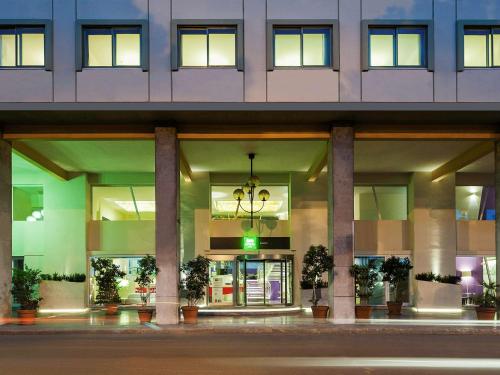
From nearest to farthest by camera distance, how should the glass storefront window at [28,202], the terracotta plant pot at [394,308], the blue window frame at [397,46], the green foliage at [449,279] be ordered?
the blue window frame at [397,46]
the terracotta plant pot at [394,308]
the green foliage at [449,279]
the glass storefront window at [28,202]

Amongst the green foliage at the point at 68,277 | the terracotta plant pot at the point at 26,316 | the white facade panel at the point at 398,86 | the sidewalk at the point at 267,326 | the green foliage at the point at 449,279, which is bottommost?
the sidewalk at the point at 267,326

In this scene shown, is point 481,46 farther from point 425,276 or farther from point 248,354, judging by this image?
point 248,354

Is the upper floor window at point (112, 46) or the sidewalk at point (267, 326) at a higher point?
the upper floor window at point (112, 46)

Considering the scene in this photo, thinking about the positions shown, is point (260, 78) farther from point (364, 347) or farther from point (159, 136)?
point (364, 347)

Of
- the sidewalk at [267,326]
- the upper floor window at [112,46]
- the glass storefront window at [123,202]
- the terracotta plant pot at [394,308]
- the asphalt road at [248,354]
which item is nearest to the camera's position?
the asphalt road at [248,354]

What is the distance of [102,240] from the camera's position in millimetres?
27188

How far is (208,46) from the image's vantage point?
18969mm

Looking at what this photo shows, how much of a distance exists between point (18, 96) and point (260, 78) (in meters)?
7.55

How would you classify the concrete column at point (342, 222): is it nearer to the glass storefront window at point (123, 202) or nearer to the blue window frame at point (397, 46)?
the blue window frame at point (397, 46)

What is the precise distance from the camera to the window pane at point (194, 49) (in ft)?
62.1

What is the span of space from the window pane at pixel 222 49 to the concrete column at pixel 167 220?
268 cm

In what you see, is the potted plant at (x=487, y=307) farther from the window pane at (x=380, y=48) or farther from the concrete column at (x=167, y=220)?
the concrete column at (x=167, y=220)

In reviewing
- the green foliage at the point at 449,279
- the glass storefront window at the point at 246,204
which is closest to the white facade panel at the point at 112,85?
the glass storefront window at the point at 246,204

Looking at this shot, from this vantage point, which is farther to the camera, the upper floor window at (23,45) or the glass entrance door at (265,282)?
the glass entrance door at (265,282)
